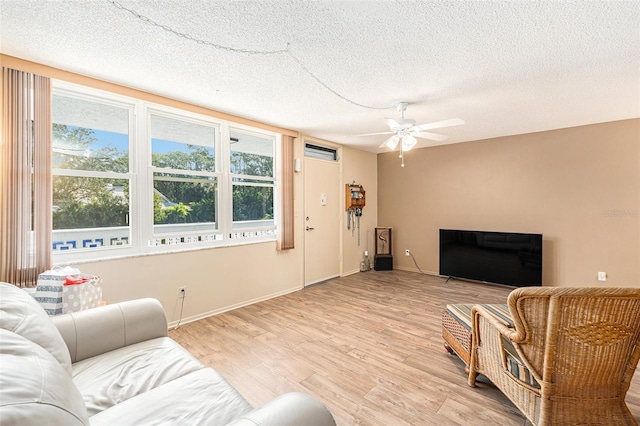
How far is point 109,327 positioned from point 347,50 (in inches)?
94.9

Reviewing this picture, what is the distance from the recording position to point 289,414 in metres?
0.94

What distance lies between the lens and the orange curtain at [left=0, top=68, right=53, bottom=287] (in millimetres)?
2121

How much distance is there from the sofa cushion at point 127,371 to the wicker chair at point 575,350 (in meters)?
1.77

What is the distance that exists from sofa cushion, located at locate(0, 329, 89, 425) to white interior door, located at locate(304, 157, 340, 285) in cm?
386

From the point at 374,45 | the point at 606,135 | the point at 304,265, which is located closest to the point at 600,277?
the point at 606,135

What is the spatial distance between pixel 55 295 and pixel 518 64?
385 centimetres

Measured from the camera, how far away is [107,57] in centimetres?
216

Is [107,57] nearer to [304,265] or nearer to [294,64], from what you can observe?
[294,64]

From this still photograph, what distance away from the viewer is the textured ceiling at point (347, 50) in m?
1.65

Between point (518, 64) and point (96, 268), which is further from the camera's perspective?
point (96, 268)

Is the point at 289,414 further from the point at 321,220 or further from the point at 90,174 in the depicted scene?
the point at 321,220

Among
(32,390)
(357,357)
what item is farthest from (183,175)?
(32,390)

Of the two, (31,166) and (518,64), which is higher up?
(518,64)

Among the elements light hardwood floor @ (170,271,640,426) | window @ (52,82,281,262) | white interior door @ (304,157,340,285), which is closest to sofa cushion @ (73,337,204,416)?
light hardwood floor @ (170,271,640,426)
